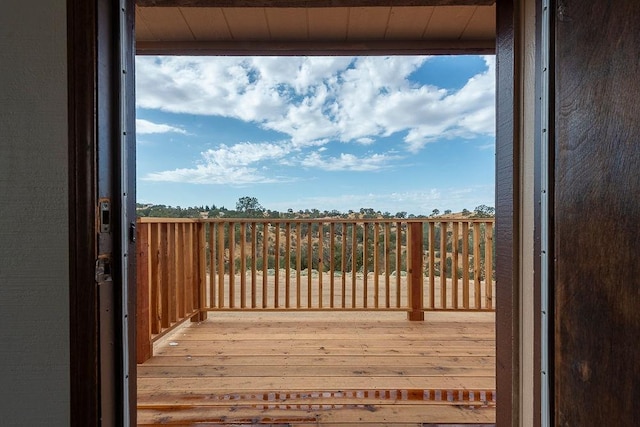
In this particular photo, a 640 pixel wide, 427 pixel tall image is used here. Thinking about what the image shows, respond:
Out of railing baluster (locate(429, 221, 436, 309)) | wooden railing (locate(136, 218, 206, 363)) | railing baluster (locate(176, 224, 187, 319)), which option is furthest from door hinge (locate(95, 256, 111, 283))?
railing baluster (locate(429, 221, 436, 309))

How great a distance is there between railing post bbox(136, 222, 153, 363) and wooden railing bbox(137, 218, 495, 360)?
2.55 ft

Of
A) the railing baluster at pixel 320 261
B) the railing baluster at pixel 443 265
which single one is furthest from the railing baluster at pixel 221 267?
the railing baluster at pixel 443 265

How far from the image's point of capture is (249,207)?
12.1 ft

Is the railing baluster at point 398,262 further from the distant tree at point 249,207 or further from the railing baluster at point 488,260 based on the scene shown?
the distant tree at point 249,207

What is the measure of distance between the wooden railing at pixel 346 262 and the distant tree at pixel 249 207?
0.94ft

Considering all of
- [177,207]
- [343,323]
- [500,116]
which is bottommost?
[343,323]

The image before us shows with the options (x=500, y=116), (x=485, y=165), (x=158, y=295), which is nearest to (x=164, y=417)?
(x=158, y=295)

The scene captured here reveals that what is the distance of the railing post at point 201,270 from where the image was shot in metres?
3.19

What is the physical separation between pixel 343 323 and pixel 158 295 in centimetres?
164

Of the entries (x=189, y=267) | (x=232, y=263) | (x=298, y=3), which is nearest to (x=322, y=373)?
(x=232, y=263)

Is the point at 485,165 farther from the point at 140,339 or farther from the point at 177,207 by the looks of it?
the point at 140,339

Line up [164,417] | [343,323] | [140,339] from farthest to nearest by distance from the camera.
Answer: [343,323] < [140,339] < [164,417]

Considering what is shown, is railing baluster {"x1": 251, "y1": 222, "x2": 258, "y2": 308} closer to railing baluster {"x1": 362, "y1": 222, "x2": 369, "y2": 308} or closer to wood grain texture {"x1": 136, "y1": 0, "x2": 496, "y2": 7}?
railing baluster {"x1": 362, "y1": 222, "x2": 369, "y2": 308}

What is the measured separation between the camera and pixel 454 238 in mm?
3270
